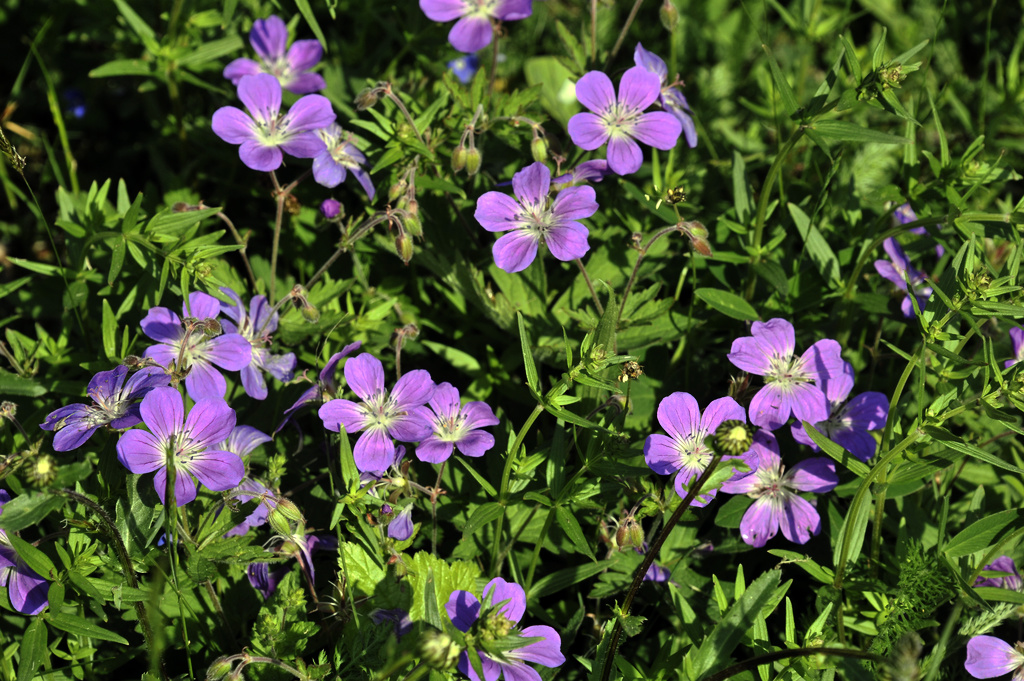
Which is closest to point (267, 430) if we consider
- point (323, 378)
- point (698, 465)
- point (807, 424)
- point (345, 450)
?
point (323, 378)

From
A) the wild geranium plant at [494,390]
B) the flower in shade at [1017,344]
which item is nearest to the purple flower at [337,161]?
the wild geranium plant at [494,390]

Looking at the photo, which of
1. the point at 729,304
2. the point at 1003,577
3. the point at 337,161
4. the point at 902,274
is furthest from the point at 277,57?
the point at 1003,577

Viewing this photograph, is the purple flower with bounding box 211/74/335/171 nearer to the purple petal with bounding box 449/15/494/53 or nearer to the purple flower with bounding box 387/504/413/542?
the purple petal with bounding box 449/15/494/53

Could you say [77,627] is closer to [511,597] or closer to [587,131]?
[511,597]

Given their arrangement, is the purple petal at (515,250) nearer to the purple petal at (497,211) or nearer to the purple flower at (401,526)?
the purple petal at (497,211)

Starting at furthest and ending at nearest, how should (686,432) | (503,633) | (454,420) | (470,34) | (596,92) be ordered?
(470,34) < (596,92) < (454,420) < (686,432) < (503,633)

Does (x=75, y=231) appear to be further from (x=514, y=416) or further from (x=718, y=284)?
(x=718, y=284)
